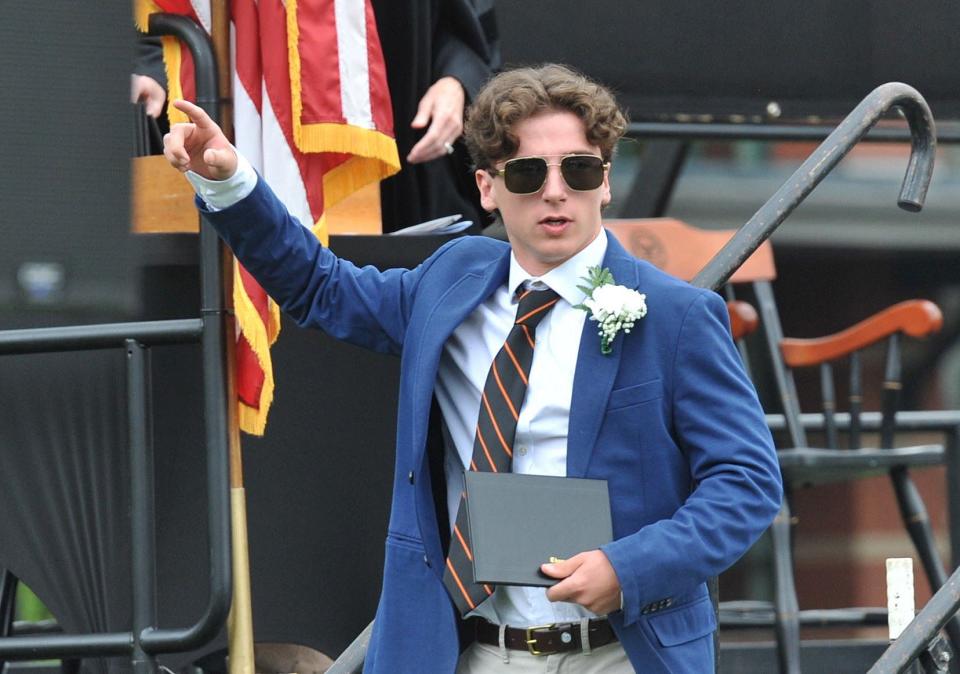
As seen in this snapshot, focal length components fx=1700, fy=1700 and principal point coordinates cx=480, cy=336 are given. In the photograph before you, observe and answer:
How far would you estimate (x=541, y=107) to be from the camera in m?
2.66

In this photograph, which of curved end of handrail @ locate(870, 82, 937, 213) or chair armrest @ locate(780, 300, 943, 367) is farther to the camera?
chair armrest @ locate(780, 300, 943, 367)

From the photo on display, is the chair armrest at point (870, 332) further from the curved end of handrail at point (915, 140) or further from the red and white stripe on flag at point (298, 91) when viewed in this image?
the red and white stripe on flag at point (298, 91)

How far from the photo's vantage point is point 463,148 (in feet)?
13.5

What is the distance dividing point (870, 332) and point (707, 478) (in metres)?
2.46

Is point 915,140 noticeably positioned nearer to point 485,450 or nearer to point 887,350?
point 887,350

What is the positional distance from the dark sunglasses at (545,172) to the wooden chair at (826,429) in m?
1.96

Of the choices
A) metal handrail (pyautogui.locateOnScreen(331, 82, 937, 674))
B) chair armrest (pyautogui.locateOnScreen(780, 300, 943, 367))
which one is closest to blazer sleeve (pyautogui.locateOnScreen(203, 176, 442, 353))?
metal handrail (pyautogui.locateOnScreen(331, 82, 937, 674))

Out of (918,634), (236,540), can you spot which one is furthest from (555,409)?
(236,540)

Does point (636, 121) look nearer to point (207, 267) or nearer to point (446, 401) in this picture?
point (207, 267)

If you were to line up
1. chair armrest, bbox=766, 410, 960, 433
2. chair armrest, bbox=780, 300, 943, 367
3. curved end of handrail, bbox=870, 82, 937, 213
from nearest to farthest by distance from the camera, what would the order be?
curved end of handrail, bbox=870, 82, 937, 213 < chair armrest, bbox=780, 300, 943, 367 < chair armrest, bbox=766, 410, 960, 433

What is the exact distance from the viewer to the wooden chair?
4527 mm

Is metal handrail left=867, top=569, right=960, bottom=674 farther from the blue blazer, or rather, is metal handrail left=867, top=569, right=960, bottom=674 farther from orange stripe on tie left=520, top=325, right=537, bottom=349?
orange stripe on tie left=520, top=325, right=537, bottom=349

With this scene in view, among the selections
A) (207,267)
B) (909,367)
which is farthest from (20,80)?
(909,367)

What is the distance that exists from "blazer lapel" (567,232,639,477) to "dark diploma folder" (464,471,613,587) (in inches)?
2.2
